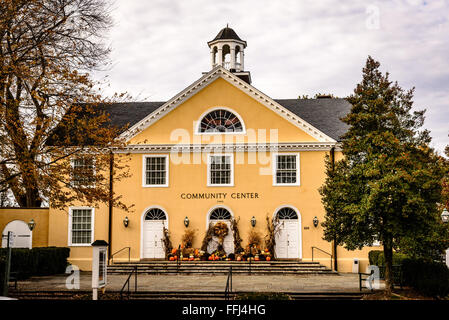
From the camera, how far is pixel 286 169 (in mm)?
25750

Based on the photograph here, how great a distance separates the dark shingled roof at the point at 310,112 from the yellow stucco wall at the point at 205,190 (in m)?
2.18

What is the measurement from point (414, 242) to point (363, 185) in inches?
89.6

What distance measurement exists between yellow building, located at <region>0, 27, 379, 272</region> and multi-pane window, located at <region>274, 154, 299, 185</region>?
0.05 metres

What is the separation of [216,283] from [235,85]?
11.2 meters

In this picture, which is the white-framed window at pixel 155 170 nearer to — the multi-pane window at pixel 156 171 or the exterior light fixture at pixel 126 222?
the multi-pane window at pixel 156 171

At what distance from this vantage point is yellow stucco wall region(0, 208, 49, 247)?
2541 cm

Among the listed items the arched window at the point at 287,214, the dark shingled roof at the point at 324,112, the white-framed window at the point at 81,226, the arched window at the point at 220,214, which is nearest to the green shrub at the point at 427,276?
the arched window at the point at 287,214

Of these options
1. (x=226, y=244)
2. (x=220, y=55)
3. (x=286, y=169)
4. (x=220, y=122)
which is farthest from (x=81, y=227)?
(x=220, y=55)

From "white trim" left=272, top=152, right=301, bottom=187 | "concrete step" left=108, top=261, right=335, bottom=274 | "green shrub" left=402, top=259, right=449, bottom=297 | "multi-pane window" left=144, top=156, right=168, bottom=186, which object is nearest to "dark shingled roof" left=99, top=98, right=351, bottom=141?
"white trim" left=272, top=152, right=301, bottom=187

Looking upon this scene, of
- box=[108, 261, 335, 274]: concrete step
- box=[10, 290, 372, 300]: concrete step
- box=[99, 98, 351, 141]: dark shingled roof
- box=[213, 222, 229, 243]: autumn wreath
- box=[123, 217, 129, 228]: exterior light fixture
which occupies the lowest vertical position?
box=[10, 290, 372, 300]: concrete step

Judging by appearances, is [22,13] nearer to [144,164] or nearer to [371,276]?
[144,164]

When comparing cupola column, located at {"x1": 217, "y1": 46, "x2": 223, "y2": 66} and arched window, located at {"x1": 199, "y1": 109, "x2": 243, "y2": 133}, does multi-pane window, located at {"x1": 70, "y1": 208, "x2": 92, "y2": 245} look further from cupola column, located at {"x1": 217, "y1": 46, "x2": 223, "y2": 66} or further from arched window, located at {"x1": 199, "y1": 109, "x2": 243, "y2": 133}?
cupola column, located at {"x1": 217, "y1": 46, "x2": 223, "y2": 66}

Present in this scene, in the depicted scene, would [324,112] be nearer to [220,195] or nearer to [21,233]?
Answer: [220,195]

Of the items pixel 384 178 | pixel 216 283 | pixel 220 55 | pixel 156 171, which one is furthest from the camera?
pixel 220 55
